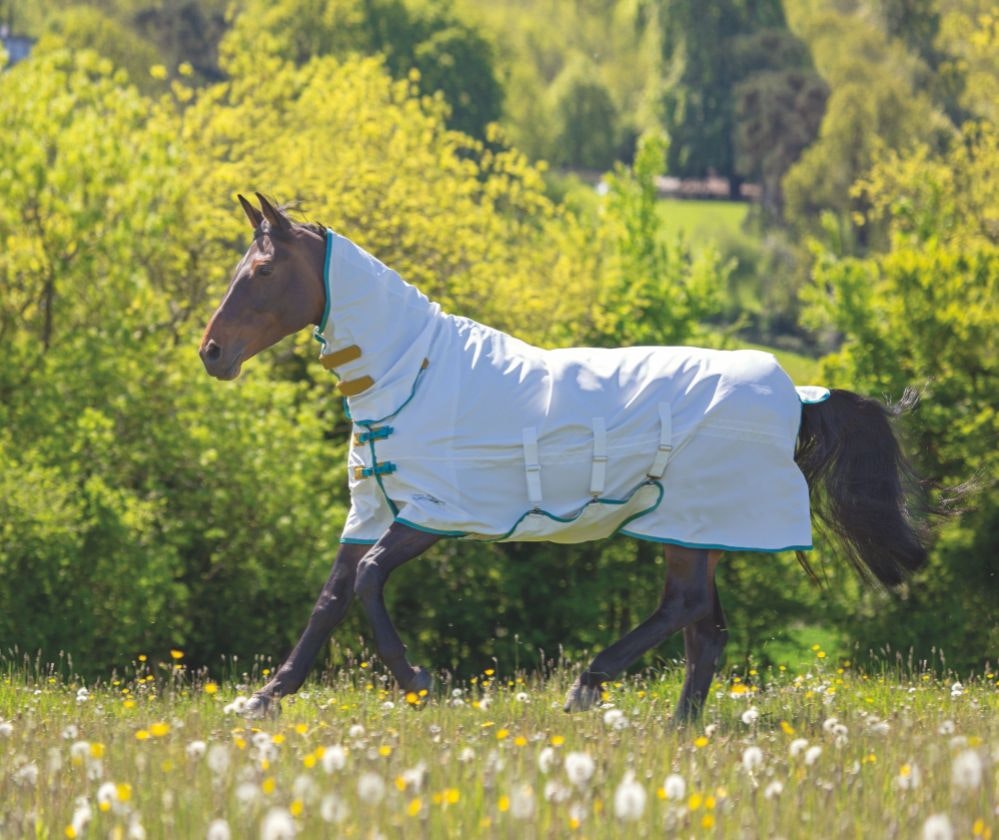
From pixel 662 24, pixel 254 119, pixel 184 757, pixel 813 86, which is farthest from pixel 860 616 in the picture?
pixel 662 24

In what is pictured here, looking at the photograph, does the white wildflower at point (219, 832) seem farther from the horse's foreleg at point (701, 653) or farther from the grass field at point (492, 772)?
the horse's foreleg at point (701, 653)

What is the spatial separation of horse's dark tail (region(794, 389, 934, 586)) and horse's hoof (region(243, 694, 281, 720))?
246 cm

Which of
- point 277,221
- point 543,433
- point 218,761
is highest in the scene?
point 277,221

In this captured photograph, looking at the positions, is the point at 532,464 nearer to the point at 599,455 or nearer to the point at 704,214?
the point at 599,455

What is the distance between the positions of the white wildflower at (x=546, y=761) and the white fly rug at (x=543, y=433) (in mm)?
1882

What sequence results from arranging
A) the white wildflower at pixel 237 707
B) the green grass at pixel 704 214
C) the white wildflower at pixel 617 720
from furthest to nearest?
the green grass at pixel 704 214 → the white wildflower at pixel 237 707 → the white wildflower at pixel 617 720

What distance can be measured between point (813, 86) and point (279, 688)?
55.4 meters

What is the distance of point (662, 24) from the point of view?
6762 cm

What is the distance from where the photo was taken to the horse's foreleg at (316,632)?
6.54m

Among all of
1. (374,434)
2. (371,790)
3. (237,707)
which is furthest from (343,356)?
(371,790)

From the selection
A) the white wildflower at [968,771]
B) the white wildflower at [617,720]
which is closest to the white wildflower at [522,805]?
the white wildflower at [968,771]

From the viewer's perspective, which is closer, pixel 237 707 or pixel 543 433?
pixel 237 707

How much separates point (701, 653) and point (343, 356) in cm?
202

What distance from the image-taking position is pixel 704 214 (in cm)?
6962
